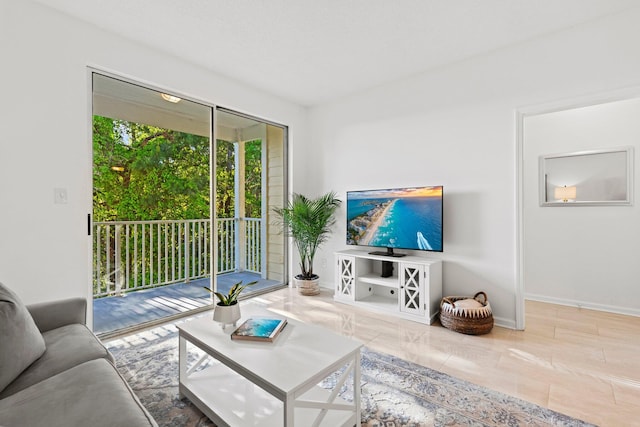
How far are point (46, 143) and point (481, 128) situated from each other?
3644mm

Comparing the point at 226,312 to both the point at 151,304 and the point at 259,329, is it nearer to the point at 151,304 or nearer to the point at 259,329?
the point at 259,329

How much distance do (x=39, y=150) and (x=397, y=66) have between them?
3178 millimetres

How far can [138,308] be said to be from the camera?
10.7 feet

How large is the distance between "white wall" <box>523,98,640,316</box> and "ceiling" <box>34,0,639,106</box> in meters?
1.25

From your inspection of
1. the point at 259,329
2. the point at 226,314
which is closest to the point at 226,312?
the point at 226,314

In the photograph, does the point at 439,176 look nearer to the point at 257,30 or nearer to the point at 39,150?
the point at 257,30

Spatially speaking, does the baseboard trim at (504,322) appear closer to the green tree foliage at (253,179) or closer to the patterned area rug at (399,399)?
the patterned area rug at (399,399)

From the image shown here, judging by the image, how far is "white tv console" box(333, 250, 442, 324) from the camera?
2.95 metres

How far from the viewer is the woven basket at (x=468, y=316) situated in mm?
2611

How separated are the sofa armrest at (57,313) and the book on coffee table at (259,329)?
3.14 feet

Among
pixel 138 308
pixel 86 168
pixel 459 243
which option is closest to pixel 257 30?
pixel 86 168

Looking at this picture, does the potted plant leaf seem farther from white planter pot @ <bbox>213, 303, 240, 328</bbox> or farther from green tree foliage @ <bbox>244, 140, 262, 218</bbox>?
green tree foliage @ <bbox>244, 140, 262, 218</bbox>

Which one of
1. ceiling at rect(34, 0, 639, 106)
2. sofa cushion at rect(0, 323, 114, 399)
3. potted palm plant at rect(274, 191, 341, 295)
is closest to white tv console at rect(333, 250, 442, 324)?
potted palm plant at rect(274, 191, 341, 295)

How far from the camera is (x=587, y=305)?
3.27 m
